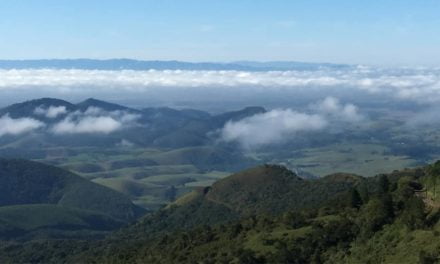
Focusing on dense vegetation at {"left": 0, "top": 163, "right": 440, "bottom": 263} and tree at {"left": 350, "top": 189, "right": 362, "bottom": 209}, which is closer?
dense vegetation at {"left": 0, "top": 163, "right": 440, "bottom": 263}

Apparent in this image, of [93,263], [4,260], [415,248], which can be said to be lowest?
[4,260]

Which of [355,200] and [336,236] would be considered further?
[355,200]

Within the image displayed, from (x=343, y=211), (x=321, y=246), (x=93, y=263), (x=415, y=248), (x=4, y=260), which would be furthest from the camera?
(x=4, y=260)

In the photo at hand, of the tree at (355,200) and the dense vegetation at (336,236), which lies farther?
the tree at (355,200)

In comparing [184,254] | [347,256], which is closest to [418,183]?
[347,256]

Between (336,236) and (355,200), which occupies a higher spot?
(355,200)

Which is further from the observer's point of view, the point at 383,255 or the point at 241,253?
the point at 241,253

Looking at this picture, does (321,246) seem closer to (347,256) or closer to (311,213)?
(347,256)

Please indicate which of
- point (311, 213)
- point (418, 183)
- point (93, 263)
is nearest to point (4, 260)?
point (93, 263)

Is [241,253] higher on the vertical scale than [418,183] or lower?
lower

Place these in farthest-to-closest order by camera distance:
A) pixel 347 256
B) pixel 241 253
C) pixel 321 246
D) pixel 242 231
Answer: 1. pixel 242 231
2. pixel 241 253
3. pixel 321 246
4. pixel 347 256
